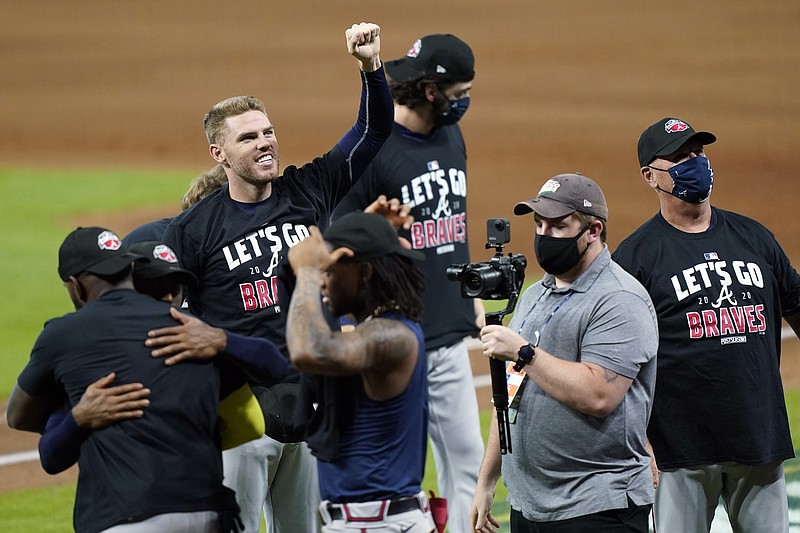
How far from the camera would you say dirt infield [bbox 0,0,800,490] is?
17516 mm

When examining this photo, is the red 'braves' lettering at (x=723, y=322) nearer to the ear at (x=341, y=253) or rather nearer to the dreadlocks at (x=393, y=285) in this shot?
the dreadlocks at (x=393, y=285)

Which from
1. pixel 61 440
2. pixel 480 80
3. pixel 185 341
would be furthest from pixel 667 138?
pixel 480 80

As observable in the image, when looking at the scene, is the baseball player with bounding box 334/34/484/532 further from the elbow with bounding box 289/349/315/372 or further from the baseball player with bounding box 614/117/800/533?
the elbow with bounding box 289/349/315/372

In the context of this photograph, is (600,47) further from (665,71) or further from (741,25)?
(741,25)

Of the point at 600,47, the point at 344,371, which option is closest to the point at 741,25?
the point at 600,47

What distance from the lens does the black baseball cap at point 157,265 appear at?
369 cm

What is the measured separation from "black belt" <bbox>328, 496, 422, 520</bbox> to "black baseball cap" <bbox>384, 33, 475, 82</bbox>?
9.15 feet

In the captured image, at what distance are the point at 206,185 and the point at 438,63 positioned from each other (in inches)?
52.9

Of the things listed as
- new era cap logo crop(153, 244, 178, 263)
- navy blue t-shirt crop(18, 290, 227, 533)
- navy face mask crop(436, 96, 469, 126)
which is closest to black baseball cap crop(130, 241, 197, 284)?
new era cap logo crop(153, 244, 178, 263)

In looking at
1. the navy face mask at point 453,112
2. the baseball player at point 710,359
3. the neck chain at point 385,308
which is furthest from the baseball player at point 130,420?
the navy face mask at point 453,112

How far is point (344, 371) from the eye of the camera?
10.7 feet

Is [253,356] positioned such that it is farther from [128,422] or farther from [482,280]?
[482,280]

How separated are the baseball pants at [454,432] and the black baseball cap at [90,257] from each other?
2.29 metres

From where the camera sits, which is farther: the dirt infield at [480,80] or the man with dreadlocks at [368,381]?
the dirt infield at [480,80]
